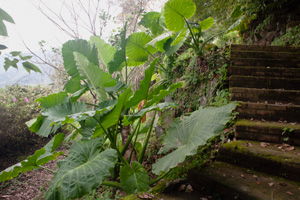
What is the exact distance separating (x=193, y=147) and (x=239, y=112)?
1160 mm

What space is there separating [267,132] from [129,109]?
4.76 ft

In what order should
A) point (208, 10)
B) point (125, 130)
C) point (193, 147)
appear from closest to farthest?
point (193, 147), point (125, 130), point (208, 10)

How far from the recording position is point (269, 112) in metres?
1.99

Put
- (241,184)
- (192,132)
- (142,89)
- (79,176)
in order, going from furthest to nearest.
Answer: (142,89) → (192,132) → (241,184) → (79,176)

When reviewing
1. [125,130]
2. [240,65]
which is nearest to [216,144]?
[125,130]

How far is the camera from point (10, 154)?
434 cm

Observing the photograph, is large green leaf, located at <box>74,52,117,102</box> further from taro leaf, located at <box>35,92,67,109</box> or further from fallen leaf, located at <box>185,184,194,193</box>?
fallen leaf, located at <box>185,184,194,193</box>

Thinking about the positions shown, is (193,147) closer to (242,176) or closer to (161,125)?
(242,176)

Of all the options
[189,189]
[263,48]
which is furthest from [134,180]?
[263,48]

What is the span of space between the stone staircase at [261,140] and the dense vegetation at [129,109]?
0.74ft

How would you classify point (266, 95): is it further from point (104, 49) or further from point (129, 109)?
point (104, 49)

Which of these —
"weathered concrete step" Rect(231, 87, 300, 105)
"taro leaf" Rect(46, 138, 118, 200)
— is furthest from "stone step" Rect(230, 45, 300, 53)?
"taro leaf" Rect(46, 138, 118, 200)

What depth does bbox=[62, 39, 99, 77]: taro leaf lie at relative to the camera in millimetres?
2201

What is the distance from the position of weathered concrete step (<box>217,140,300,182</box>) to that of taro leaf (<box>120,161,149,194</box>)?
0.76m
